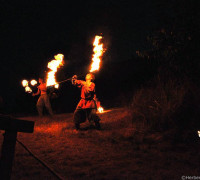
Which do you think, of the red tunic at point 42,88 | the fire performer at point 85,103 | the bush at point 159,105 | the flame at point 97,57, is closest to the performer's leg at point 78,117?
the fire performer at point 85,103

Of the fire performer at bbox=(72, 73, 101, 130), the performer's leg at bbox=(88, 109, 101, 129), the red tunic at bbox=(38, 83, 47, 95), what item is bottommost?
the performer's leg at bbox=(88, 109, 101, 129)

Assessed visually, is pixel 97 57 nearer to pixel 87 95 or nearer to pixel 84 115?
pixel 87 95

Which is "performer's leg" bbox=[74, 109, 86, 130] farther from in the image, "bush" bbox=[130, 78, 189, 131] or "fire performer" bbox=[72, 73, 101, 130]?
"bush" bbox=[130, 78, 189, 131]

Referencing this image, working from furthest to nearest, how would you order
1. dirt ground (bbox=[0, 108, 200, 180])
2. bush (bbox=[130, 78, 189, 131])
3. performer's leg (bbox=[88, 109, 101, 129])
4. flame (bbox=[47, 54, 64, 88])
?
flame (bbox=[47, 54, 64, 88]) → performer's leg (bbox=[88, 109, 101, 129]) → bush (bbox=[130, 78, 189, 131]) → dirt ground (bbox=[0, 108, 200, 180])

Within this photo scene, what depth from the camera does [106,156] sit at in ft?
16.4

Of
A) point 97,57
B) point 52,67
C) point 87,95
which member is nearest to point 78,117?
point 87,95

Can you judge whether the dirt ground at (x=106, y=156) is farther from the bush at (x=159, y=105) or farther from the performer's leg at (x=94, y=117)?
the bush at (x=159, y=105)

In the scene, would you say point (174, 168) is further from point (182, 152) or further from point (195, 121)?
point (195, 121)

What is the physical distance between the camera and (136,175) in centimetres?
392

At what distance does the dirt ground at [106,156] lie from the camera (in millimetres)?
4012

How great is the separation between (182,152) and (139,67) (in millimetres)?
13330

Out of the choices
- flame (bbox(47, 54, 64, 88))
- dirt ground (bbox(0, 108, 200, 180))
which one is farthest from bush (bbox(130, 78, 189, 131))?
flame (bbox(47, 54, 64, 88))

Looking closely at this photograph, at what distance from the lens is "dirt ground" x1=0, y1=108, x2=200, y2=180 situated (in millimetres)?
4012

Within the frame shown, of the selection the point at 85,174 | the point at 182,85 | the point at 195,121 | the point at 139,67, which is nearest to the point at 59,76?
the point at 139,67
